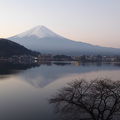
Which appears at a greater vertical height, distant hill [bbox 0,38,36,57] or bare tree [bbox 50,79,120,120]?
distant hill [bbox 0,38,36,57]

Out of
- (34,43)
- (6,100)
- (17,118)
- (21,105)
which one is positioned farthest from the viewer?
(34,43)

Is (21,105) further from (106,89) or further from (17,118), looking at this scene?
(106,89)

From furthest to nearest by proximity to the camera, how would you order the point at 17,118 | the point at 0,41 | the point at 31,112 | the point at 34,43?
the point at 34,43 < the point at 0,41 < the point at 31,112 < the point at 17,118

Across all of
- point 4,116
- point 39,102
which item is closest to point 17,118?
point 4,116

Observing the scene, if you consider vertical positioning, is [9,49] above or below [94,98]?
above

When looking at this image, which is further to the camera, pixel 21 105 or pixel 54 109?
pixel 21 105

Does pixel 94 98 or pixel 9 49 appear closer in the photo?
pixel 94 98

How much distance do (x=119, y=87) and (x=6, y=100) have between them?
311 centimetres

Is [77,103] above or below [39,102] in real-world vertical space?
above

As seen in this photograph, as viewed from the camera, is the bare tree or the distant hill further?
the distant hill

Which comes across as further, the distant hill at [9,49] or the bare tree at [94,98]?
the distant hill at [9,49]

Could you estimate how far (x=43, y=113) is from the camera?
187 inches

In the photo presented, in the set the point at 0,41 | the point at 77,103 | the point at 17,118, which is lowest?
the point at 17,118

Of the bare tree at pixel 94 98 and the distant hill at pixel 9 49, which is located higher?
the distant hill at pixel 9 49
